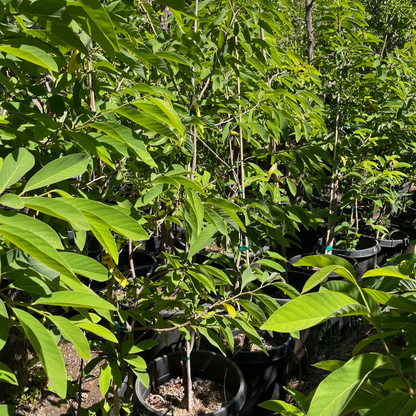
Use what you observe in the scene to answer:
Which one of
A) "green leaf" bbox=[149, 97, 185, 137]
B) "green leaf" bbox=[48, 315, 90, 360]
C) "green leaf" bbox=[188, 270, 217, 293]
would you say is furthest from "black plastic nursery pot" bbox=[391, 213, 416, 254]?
"green leaf" bbox=[48, 315, 90, 360]

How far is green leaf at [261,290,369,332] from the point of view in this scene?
54cm

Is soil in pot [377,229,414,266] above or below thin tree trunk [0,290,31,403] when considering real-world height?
below

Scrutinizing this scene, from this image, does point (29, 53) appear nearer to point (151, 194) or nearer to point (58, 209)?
point (58, 209)

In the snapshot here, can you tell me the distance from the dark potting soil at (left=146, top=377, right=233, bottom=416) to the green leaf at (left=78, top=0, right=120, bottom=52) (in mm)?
1809

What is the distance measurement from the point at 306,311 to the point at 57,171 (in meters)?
0.57

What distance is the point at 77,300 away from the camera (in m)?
0.70

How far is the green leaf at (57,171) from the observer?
0.79 m

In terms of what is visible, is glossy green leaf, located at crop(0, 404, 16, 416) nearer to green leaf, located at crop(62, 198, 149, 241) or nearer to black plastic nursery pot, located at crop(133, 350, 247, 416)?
green leaf, located at crop(62, 198, 149, 241)

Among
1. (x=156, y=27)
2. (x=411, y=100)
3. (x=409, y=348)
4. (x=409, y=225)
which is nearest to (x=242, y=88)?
(x=156, y=27)

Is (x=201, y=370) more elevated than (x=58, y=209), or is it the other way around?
(x=58, y=209)

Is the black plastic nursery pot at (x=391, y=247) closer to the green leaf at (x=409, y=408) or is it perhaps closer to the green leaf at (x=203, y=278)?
the green leaf at (x=203, y=278)

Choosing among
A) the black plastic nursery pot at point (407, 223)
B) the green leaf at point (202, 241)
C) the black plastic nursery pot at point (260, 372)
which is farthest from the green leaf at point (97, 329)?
the black plastic nursery pot at point (407, 223)

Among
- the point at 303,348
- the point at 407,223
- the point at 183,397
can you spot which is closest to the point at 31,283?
the point at 183,397

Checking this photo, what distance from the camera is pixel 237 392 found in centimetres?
196
